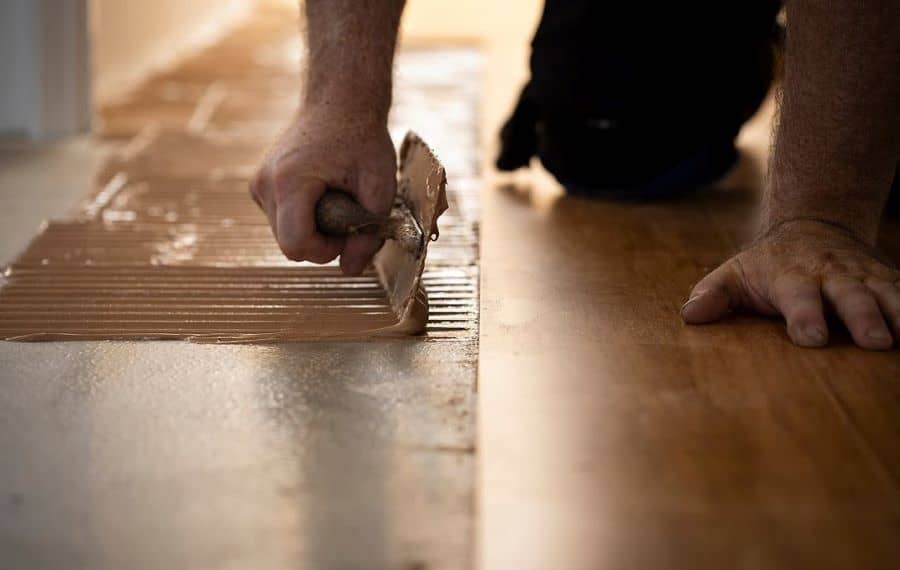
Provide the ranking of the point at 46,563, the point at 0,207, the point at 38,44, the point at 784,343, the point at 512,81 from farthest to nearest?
the point at 512,81 → the point at 38,44 → the point at 0,207 → the point at 784,343 → the point at 46,563

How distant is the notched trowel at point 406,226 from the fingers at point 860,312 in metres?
0.37

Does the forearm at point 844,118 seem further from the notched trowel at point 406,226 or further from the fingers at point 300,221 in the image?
the fingers at point 300,221

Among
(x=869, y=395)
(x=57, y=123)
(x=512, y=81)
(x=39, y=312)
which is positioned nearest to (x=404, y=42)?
(x=512, y=81)

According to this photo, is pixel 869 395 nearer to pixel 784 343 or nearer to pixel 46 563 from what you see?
pixel 784 343

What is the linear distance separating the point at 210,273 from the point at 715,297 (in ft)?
1.77

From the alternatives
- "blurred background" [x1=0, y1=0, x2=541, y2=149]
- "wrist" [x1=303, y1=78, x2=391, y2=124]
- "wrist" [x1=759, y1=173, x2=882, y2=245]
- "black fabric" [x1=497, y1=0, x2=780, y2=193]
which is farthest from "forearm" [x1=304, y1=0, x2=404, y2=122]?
"blurred background" [x1=0, y1=0, x2=541, y2=149]

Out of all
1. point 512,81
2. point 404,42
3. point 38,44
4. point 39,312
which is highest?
point 39,312

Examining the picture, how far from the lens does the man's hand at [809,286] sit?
3.39 feet

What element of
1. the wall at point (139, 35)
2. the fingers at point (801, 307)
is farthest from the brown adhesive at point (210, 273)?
the wall at point (139, 35)

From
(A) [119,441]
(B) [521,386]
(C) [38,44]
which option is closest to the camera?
(A) [119,441]

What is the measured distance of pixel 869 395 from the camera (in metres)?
0.94

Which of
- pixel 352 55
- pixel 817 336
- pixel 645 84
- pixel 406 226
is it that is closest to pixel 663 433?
pixel 817 336

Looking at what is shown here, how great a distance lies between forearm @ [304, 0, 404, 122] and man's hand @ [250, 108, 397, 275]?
5 cm

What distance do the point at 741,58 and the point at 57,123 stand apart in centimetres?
123
